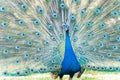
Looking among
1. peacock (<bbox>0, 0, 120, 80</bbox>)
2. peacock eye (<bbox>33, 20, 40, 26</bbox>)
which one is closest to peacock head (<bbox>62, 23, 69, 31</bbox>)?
peacock (<bbox>0, 0, 120, 80</bbox>)

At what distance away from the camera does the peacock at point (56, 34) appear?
5.83 m

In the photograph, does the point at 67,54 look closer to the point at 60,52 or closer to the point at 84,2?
the point at 60,52

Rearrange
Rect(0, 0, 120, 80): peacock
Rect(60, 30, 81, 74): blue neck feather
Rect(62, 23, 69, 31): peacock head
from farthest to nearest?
Rect(60, 30, 81, 74): blue neck feather < Rect(0, 0, 120, 80): peacock < Rect(62, 23, 69, 31): peacock head

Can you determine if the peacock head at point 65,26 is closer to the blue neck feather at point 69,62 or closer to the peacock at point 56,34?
the peacock at point 56,34

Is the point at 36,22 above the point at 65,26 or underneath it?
above

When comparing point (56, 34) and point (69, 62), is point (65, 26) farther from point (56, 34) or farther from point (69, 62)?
point (69, 62)

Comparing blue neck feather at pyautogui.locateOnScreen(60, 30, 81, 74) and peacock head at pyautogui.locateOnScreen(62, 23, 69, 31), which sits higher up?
peacock head at pyautogui.locateOnScreen(62, 23, 69, 31)

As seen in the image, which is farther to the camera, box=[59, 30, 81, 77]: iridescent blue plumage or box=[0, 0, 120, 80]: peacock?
box=[59, 30, 81, 77]: iridescent blue plumage

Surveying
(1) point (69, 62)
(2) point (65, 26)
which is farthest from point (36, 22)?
(1) point (69, 62)

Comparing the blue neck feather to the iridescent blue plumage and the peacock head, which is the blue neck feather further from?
the peacock head

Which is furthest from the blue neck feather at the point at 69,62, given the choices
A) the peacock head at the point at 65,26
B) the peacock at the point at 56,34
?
the peacock head at the point at 65,26

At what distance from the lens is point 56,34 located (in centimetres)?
582

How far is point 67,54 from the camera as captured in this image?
609 cm

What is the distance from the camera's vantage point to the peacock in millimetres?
5828
